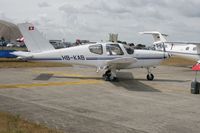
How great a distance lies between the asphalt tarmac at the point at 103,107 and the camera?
8.27m

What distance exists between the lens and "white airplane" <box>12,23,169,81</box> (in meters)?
18.2

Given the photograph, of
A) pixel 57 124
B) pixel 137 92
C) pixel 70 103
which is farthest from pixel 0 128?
pixel 137 92

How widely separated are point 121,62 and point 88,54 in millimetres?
2517

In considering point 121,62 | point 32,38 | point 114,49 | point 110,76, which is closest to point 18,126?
point 121,62

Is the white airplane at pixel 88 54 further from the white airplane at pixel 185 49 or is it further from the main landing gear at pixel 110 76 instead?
the white airplane at pixel 185 49

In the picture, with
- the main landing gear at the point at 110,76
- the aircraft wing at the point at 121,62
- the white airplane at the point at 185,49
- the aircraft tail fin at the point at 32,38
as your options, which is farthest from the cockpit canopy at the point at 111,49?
the white airplane at the point at 185,49

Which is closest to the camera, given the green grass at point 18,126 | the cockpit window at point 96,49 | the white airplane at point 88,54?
the green grass at point 18,126

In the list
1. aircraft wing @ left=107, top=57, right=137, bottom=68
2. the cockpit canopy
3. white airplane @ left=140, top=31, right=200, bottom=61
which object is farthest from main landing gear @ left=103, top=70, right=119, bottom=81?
white airplane @ left=140, top=31, right=200, bottom=61

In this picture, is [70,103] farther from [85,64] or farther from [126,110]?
[85,64]

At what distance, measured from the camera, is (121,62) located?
16.7m

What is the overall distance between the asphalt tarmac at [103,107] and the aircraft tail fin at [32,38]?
10.1 ft

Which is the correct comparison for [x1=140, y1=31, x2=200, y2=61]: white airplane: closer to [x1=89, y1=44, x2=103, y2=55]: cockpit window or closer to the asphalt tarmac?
[x1=89, y1=44, x2=103, y2=55]: cockpit window

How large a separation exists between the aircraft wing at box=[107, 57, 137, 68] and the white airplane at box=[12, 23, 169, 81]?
34 centimetres

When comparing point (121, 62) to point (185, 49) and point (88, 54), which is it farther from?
point (185, 49)
